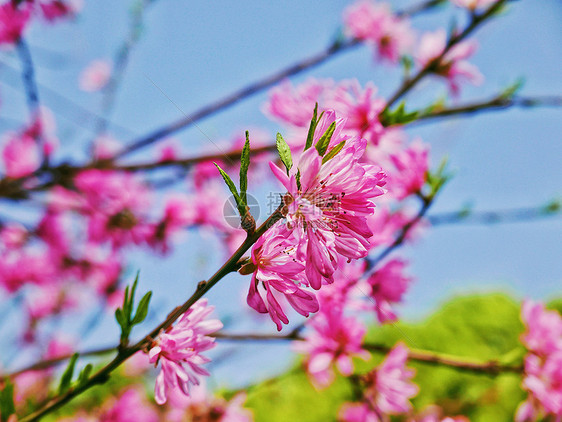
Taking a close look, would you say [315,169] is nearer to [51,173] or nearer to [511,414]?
[51,173]

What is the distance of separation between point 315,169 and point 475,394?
383 centimetres

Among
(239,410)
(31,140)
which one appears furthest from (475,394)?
(31,140)

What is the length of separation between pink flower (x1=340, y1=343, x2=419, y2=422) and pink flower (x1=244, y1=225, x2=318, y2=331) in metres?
0.78

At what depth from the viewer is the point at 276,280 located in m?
0.63

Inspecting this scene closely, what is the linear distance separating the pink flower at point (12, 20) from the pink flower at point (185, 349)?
5.23 feet

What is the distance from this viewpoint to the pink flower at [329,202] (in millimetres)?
579

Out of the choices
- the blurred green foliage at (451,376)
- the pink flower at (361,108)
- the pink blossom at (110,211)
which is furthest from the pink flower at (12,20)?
the blurred green foliage at (451,376)

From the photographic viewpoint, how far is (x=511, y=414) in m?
3.52

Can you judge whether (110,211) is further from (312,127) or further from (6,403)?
(312,127)

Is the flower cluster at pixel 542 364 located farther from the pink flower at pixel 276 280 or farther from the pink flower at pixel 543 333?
the pink flower at pixel 276 280

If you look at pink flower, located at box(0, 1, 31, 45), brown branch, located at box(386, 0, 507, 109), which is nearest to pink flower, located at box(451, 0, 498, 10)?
brown branch, located at box(386, 0, 507, 109)

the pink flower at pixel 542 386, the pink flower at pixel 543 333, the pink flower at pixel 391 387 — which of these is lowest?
the pink flower at pixel 542 386

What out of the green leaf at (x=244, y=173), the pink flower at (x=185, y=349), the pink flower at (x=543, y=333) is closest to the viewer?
the green leaf at (x=244, y=173)

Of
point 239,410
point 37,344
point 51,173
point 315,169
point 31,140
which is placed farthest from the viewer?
point 37,344
